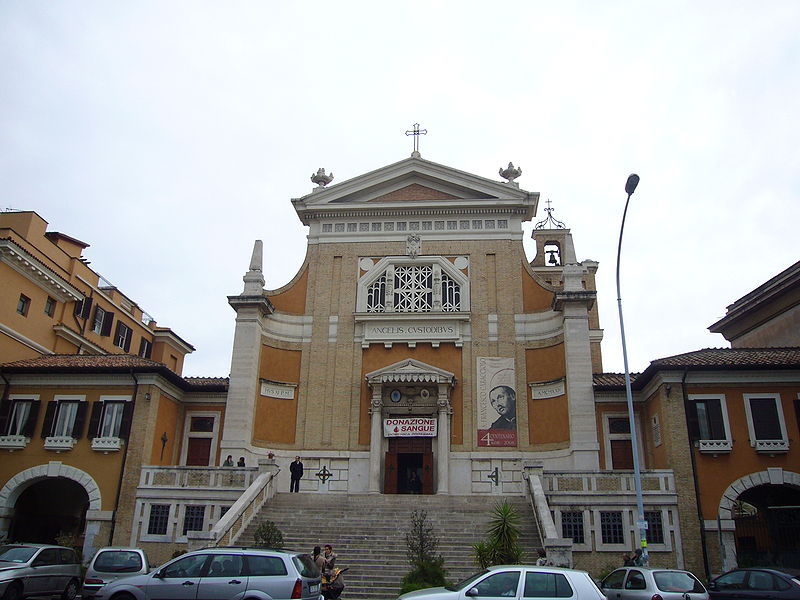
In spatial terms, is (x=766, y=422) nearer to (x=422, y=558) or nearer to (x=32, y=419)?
(x=422, y=558)

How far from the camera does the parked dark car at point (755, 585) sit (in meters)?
13.9

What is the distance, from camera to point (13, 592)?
52.5ft

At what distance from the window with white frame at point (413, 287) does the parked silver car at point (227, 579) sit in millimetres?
18688

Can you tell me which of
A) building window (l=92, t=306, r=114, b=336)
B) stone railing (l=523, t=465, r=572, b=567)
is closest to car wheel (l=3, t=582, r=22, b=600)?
stone railing (l=523, t=465, r=572, b=567)

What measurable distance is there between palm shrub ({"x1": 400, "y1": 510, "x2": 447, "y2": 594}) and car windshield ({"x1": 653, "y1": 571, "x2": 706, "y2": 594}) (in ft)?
17.7

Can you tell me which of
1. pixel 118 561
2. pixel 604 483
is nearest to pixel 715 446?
pixel 604 483

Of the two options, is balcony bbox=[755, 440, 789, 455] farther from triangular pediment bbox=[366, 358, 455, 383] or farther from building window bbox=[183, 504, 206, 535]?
building window bbox=[183, 504, 206, 535]

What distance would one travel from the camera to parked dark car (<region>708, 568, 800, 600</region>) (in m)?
13.9

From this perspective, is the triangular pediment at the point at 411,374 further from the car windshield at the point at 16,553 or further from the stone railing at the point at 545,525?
the car windshield at the point at 16,553

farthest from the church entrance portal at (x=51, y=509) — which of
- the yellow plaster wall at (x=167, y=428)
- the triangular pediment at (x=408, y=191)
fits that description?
the triangular pediment at (x=408, y=191)

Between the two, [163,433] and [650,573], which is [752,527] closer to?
[650,573]

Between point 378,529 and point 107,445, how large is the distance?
37.2ft

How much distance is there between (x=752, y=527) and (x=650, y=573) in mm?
11502

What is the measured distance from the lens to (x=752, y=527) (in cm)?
2362
